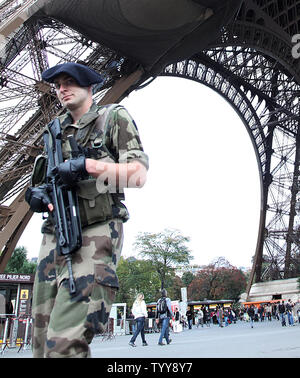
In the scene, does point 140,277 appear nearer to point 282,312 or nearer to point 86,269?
point 282,312

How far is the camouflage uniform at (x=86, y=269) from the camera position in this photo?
1.61 meters

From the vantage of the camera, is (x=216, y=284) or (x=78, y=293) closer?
(x=78, y=293)

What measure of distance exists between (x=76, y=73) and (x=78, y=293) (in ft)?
3.45

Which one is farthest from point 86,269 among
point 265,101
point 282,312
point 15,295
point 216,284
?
point 216,284

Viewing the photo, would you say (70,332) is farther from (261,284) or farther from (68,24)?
(261,284)

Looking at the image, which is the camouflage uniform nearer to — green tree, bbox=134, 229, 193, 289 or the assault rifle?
the assault rifle

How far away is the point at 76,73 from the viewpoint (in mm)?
2012

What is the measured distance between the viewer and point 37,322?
186 cm

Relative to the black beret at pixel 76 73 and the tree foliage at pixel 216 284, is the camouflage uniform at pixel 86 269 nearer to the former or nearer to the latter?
the black beret at pixel 76 73

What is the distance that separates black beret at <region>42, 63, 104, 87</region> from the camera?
6.57 ft

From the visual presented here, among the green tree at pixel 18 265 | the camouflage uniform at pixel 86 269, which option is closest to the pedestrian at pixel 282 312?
the camouflage uniform at pixel 86 269

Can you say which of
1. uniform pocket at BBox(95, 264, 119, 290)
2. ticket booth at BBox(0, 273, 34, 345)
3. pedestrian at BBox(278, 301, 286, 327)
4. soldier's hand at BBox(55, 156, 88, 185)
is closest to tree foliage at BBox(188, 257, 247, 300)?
pedestrian at BBox(278, 301, 286, 327)

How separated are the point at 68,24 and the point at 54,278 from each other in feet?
47.4
